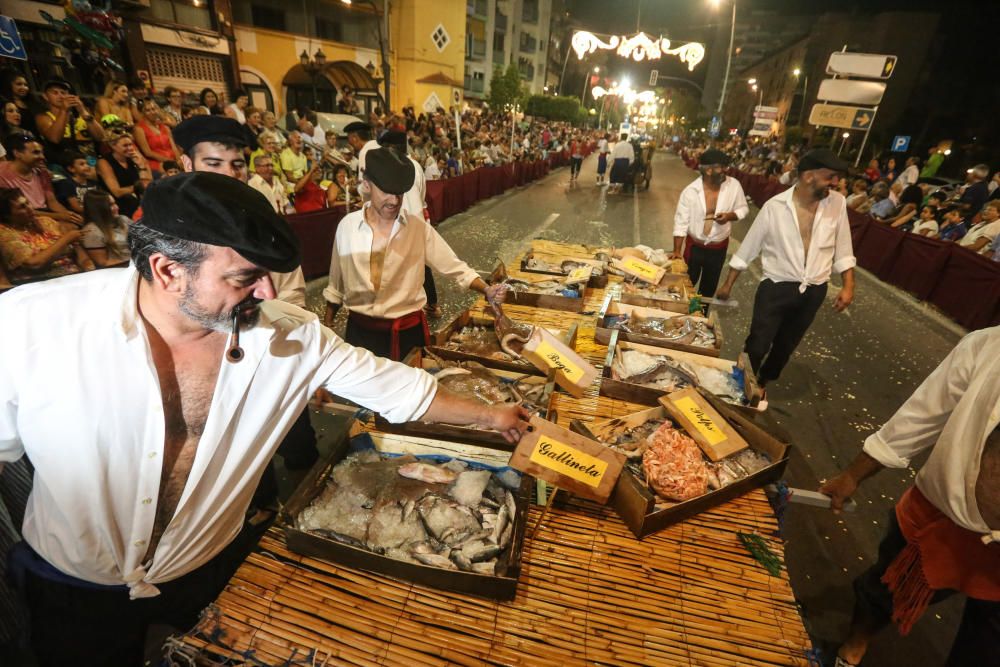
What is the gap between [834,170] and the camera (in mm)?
3521

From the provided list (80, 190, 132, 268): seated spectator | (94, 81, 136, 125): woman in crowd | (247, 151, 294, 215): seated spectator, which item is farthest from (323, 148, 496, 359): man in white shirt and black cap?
(94, 81, 136, 125): woman in crowd

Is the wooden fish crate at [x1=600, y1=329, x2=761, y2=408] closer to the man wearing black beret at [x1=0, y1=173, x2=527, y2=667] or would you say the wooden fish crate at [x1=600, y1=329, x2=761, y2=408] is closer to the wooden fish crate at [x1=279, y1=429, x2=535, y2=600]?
the wooden fish crate at [x1=279, y1=429, x2=535, y2=600]

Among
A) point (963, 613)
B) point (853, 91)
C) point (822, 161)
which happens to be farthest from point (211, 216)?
point (853, 91)

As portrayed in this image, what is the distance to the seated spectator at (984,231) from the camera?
23.5ft

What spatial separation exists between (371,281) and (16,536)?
2.00 metres

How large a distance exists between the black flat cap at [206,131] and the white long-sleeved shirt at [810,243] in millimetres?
4050

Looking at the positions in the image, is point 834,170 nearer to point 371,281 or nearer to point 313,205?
point 371,281

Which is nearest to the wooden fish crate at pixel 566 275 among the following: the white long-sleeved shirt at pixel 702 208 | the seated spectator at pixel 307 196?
the white long-sleeved shirt at pixel 702 208

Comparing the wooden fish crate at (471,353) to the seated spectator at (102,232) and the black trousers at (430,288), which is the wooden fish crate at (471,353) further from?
the seated spectator at (102,232)

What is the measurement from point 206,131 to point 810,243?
456cm

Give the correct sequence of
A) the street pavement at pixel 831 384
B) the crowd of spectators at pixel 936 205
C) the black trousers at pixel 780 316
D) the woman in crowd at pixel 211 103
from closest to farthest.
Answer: the street pavement at pixel 831 384, the black trousers at pixel 780 316, the crowd of spectators at pixel 936 205, the woman in crowd at pixel 211 103

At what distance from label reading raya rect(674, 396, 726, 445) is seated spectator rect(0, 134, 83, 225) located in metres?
5.92

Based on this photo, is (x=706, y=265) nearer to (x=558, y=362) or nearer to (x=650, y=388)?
(x=650, y=388)

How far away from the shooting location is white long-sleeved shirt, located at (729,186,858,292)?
3.80 metres
